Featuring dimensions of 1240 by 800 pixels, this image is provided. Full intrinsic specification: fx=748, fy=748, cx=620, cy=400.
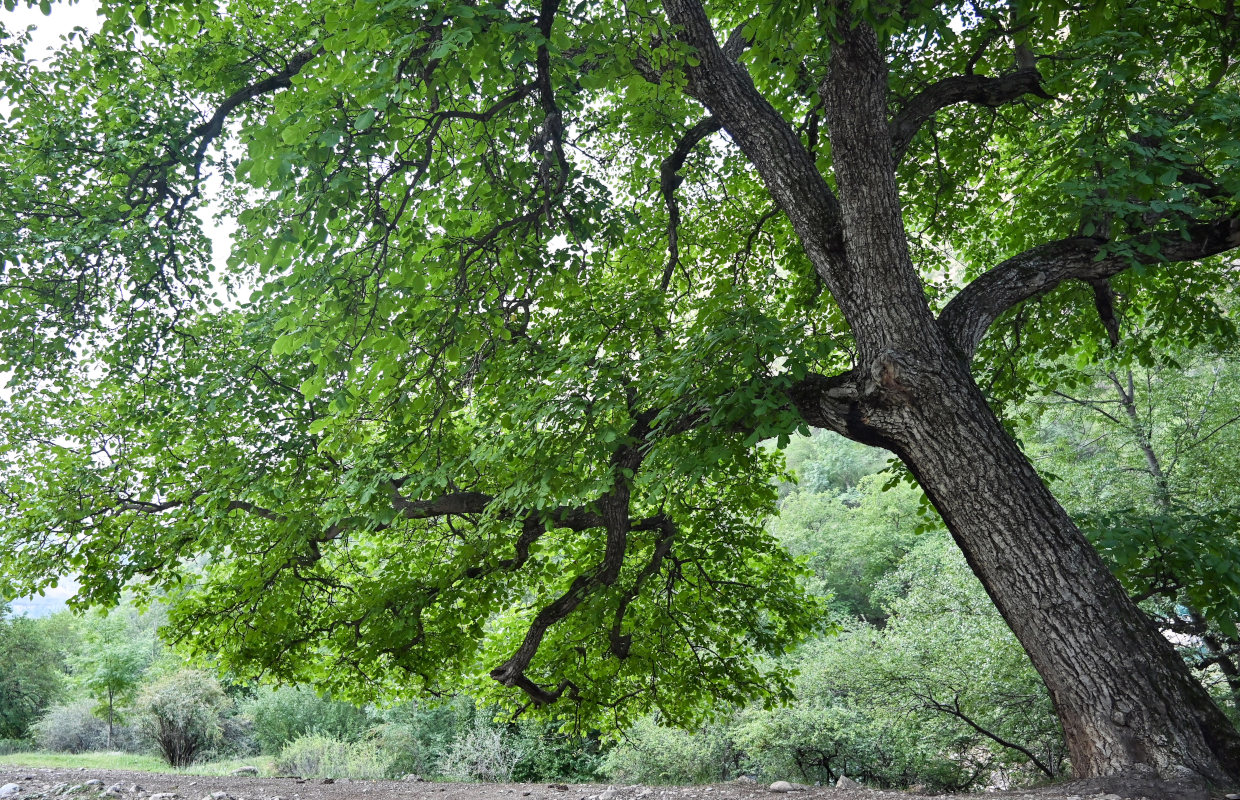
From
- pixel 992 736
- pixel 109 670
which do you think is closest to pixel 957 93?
pixel 992 736

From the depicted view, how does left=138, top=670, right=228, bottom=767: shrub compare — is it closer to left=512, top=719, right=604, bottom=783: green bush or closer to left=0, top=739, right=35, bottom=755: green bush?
left=0, top=739, right=35, bottom=755: green bush

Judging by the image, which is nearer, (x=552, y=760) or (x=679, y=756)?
(x=679, y=756)

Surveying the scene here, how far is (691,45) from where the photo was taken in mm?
4609

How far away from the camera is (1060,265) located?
4668mm

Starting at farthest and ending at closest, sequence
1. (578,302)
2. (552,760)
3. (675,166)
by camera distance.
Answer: (552,760)
(578,302)
(675,166)

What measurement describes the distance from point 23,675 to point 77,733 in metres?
5.12

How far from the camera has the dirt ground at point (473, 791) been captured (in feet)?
10.9

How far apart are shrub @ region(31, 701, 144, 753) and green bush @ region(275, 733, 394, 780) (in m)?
10.2

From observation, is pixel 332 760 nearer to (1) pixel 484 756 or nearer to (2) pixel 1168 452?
(1) pixel 484 756

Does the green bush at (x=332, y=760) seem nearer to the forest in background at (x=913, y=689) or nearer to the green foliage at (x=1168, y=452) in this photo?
the forest in background at (x=913, y=689)

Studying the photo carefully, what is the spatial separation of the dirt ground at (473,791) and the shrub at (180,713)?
44.1ft

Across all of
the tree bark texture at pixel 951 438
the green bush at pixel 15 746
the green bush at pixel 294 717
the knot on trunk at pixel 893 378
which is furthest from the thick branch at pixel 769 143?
the green bush at pixel 15 746

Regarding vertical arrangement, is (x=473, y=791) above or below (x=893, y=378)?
below

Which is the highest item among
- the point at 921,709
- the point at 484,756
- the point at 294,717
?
the point at 921,709
